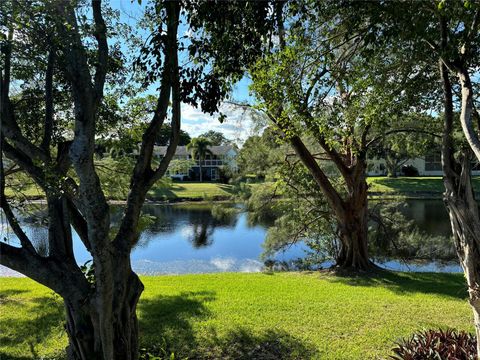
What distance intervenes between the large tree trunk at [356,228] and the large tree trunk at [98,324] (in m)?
8.55

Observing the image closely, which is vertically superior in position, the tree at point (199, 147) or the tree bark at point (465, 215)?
the tree at point (199, 147)

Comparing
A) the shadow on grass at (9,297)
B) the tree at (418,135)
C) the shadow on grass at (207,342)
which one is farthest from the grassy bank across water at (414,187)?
the shadow on grass at (207,342)

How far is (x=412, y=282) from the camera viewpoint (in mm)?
9953

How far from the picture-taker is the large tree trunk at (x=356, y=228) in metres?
11.5

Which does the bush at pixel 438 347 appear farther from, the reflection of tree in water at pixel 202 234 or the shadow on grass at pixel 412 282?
the reflection of tree in water at pixel 202 234

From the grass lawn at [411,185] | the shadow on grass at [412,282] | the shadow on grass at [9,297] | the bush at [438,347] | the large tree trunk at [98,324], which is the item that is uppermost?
the grass lawn at [411,185]

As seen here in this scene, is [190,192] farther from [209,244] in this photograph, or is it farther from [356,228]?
[356,228]

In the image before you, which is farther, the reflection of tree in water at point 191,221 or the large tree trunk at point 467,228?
the reflection of tree in water at point 191,221

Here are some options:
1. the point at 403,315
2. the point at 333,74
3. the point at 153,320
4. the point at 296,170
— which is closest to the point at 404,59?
the point at 333,74

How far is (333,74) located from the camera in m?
6.47

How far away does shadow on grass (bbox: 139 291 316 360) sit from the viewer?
5.12m

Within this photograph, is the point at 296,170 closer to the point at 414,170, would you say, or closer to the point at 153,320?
the point at 153,320

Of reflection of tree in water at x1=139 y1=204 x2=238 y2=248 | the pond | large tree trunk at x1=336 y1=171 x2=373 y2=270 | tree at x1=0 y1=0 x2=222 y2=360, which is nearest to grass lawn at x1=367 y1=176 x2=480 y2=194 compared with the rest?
the pond

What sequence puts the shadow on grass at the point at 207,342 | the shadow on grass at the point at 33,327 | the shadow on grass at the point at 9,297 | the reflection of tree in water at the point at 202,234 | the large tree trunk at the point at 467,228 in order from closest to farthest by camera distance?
the large tree trunk at the point at 467,228, the shadow on grass at the point at 207,342, the shadow on grass at the point at 33,327, the shadow on grass at the point at 9,297, the reflection of tree in water at the point at 202,234
